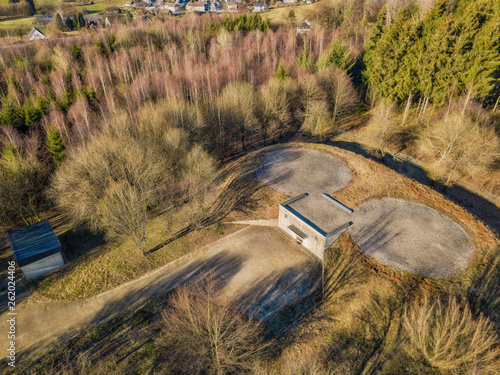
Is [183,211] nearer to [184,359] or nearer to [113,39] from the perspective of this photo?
[184,359]

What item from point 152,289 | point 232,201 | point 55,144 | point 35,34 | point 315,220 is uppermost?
point 35,34

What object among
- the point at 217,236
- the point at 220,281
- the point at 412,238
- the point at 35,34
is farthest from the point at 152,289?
the point at 35,34

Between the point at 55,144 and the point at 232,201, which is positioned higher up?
the point at 55,144

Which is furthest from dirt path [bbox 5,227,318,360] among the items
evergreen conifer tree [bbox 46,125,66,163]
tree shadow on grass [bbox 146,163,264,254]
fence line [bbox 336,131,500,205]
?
fence line [bbox 336,131,500,205]

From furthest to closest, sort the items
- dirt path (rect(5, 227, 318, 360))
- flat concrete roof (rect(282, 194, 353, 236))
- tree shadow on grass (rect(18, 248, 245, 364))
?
1. flat concrete roof (rect(282, 194, 353, 236))
2. dirt path (rect(5, 227, 318, 360))
3. tree shadow on grass (rect(18, 248, 245, 364))

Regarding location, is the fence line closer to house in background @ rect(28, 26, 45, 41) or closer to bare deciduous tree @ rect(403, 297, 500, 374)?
bare deciduous tree @ rect(403, 297, 500, 374)

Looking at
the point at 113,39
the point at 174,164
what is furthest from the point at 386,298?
the point at 113,39

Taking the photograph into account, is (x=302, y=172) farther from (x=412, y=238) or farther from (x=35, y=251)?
(x=35, y=251)
